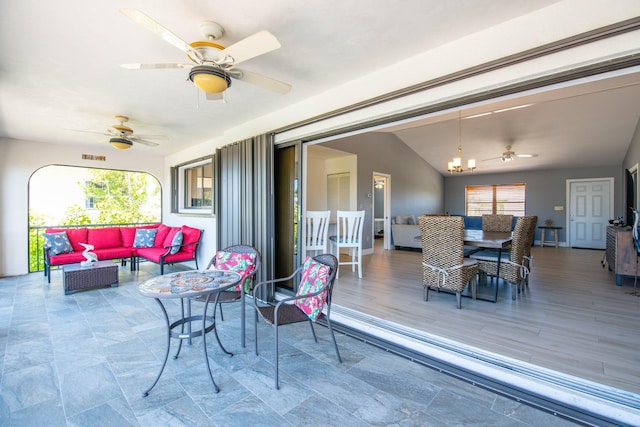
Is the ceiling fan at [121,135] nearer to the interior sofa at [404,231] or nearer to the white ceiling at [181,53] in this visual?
the white ceiling at [181,53]

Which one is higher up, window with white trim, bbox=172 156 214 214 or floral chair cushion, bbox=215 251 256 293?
window with white trim, bbox=172 156 214 214

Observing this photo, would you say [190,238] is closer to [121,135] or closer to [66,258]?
[66,258]

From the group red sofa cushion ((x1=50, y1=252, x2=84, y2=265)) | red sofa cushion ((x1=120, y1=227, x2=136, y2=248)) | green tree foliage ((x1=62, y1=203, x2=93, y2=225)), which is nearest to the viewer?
red sofa cushion ((x1=50, y1=252, x2=84, y2=265))

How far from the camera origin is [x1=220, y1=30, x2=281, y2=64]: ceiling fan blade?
5.60 feet

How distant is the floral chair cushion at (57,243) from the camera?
5.03m

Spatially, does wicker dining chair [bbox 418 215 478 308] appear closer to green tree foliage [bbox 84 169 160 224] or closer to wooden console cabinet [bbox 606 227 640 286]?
wooden console cabinet [bbox 606 227 640 286]

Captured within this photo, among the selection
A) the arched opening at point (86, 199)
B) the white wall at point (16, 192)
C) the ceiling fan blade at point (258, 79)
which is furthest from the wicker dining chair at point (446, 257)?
the white wall at point (16, 192)

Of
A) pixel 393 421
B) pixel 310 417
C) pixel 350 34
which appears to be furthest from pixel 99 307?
pixel 350 34

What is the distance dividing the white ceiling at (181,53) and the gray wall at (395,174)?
3.00m

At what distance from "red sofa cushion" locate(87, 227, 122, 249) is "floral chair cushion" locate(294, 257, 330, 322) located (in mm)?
4990

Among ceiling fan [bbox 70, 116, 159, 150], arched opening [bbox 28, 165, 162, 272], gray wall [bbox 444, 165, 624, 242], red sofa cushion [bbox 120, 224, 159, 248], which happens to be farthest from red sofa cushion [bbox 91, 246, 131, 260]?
gray wall [bbox 444, 165, 624, 242]

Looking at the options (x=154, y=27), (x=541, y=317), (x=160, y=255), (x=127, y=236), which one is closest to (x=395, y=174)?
(x=541, y=317)

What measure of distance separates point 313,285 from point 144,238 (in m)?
4.91

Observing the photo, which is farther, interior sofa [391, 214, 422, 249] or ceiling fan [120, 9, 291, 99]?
interior sofa [391, 214, 422, 249]
